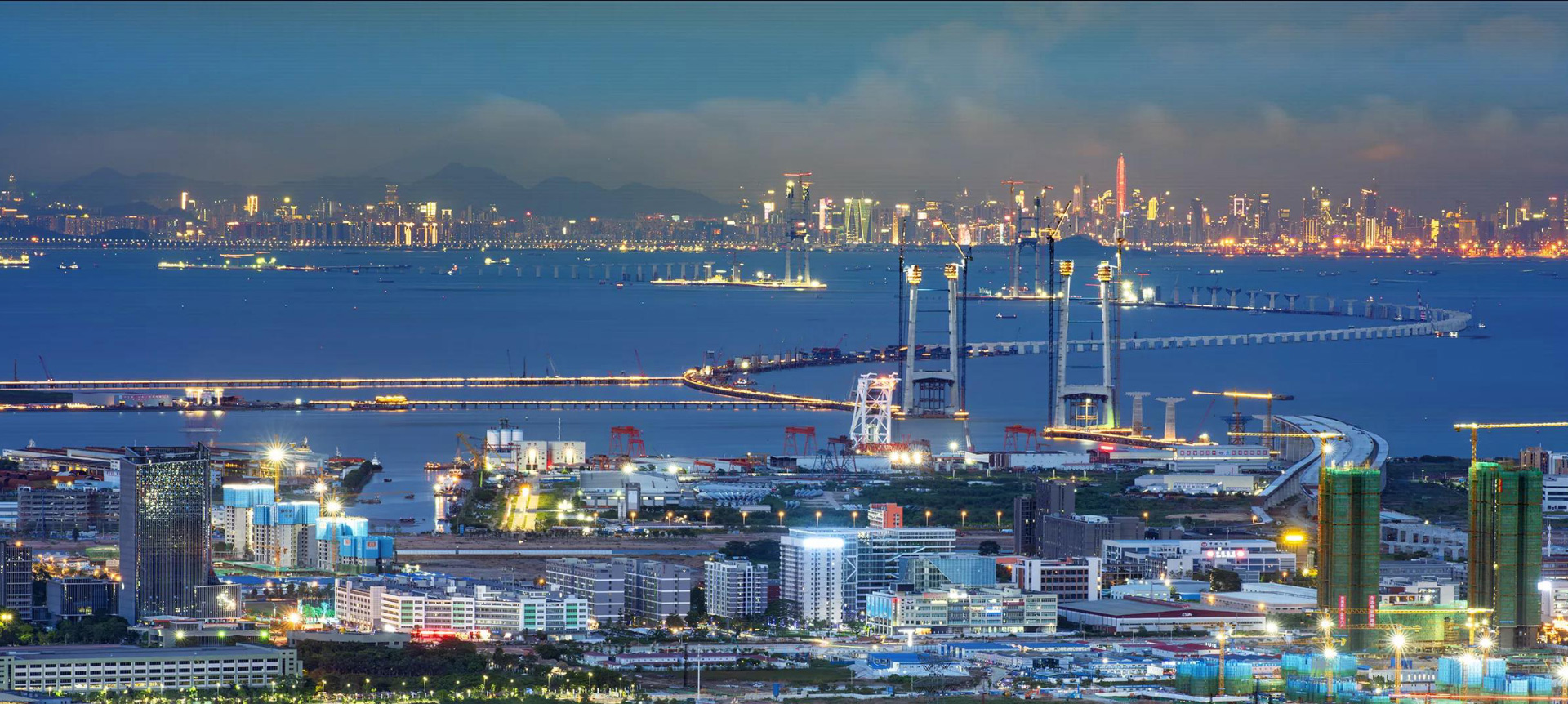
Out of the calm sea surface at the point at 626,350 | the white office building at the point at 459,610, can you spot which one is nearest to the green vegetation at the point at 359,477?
the calm sea surface at the point at 626,350

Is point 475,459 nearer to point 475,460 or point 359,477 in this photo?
point 475,460

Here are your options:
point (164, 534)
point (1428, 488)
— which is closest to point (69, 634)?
point (164, 534)

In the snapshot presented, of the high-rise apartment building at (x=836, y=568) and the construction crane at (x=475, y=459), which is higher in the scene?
the construction crane at (x=475, y=459)

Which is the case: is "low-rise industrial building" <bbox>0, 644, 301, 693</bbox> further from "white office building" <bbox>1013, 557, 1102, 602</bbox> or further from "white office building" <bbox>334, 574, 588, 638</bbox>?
"white office building" <bbox>1013, 557, 1102, 602</bbox>

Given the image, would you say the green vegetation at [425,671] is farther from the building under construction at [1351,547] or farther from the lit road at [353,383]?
the lit road at [353,383]

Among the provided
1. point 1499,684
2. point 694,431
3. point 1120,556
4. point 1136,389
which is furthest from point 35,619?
point 1136,389

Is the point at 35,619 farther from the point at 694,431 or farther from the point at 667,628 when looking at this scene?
the point at 694,431
